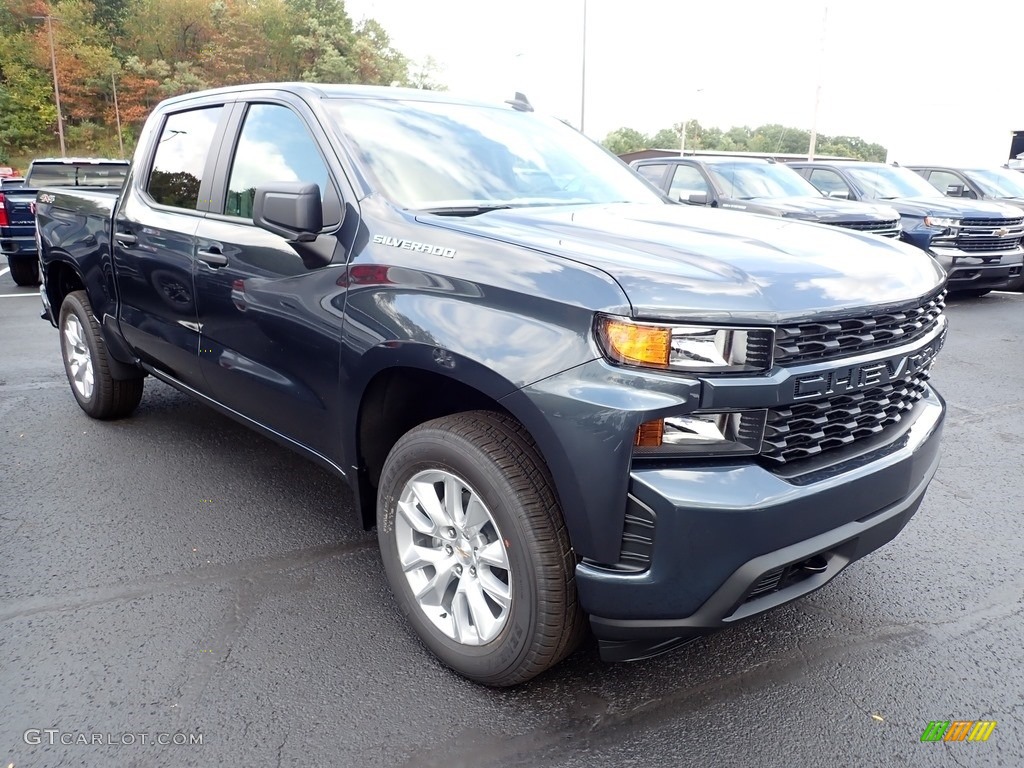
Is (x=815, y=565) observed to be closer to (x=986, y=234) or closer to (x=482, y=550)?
(x=482, y=550)

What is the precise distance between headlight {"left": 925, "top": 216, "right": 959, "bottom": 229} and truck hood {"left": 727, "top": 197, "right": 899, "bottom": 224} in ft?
1.72

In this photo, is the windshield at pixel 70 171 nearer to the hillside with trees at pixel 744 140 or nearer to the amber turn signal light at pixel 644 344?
the amber turn signal light at pixel 644 344

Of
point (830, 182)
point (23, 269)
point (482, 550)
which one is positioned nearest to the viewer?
point (482, 550)

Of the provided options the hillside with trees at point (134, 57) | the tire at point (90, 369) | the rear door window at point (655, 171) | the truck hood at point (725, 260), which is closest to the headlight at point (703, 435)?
the truck hood at point (725, 260)

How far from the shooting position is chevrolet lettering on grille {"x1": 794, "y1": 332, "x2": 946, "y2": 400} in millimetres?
2074

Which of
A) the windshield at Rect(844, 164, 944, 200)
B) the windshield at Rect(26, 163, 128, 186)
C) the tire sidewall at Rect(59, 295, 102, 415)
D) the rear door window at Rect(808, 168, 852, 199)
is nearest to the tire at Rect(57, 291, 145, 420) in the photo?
the tire sidewall at Rect(59, 295, 102, 415)

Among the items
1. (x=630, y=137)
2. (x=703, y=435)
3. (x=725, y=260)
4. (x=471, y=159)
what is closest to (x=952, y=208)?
(x=471, y=159)

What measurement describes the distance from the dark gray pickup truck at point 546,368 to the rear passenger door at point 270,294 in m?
0.01

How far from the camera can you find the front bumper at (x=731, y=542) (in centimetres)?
195

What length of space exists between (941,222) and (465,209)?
9.02m

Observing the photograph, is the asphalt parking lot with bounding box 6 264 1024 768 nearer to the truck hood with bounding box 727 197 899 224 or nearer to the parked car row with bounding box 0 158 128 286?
the truck hood with bounding box 727 197 899 224

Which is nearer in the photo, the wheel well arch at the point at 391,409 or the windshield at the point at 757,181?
the wheel well arch at the point at 391,409

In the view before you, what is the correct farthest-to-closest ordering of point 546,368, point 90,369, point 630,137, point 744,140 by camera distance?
point 630,137 < point 744,140 < point 90,369 < point 546,368

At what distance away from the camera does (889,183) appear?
11.6 m
